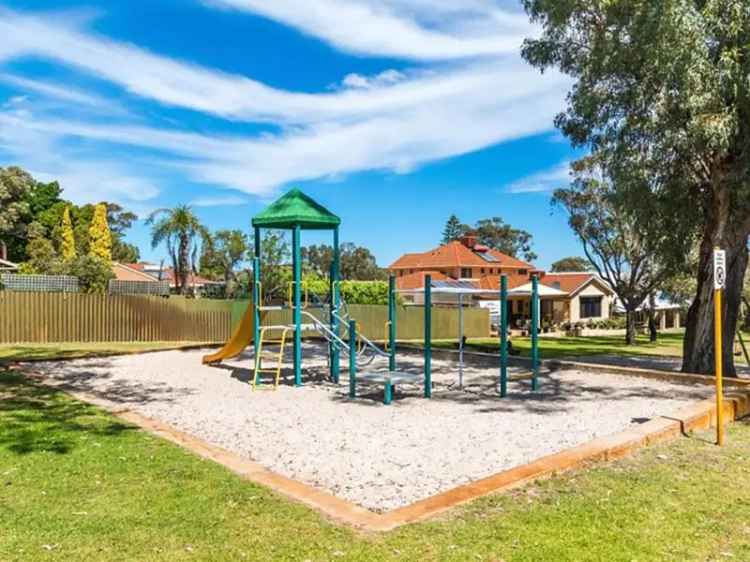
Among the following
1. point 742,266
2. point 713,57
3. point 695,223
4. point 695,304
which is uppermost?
point 713,57

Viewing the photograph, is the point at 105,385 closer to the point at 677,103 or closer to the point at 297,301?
the point at 297,301

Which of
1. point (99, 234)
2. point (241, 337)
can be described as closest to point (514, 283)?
point (99, 234)

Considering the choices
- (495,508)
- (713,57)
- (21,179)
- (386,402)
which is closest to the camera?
(495,508)

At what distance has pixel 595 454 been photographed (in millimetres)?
5633

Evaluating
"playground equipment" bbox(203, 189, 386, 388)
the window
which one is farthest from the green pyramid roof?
the window

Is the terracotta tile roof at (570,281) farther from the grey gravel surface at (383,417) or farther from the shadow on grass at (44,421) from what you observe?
the shadow on grass at (44,421)

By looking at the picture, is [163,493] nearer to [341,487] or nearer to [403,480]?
[341,487]

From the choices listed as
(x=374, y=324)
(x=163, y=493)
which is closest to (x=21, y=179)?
(x=374, y=324)

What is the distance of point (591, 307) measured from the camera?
43062mm

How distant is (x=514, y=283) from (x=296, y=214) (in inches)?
1437

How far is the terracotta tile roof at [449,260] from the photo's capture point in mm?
53469

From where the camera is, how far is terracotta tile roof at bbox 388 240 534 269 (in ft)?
175

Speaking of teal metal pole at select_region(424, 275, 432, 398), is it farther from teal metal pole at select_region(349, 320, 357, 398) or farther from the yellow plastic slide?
the yellow plastic slide

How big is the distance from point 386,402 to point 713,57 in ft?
26.0
